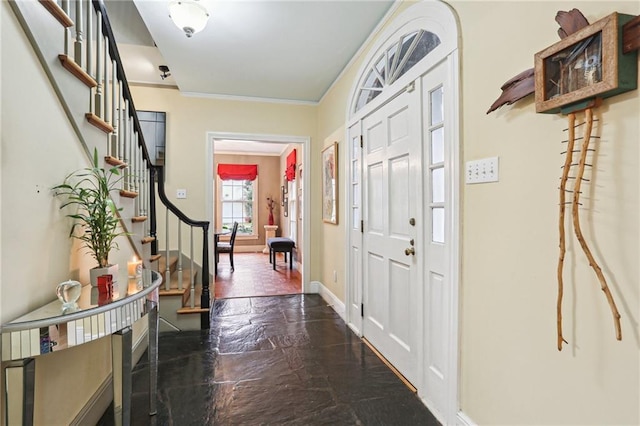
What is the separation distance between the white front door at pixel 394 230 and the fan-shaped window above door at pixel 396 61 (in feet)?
0.66

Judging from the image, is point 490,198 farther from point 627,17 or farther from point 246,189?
point 246,189

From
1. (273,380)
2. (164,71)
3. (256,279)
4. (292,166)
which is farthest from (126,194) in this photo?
(292,166)

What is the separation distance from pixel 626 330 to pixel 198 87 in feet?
13.9

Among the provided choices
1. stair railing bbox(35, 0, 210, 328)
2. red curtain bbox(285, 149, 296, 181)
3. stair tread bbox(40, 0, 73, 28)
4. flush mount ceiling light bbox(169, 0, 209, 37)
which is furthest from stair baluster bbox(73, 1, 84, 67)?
red curtain bbox(285, 149, 296, 181)

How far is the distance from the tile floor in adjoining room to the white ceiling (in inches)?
104

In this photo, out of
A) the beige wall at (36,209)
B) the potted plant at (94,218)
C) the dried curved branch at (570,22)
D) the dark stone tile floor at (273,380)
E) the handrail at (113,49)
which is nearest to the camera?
the dried curved branch at (570,22)

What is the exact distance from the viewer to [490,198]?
1473 mm

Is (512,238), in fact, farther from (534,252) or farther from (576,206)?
(576,206)

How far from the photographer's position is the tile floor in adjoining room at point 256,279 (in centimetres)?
448

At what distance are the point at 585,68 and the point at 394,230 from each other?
152 cm

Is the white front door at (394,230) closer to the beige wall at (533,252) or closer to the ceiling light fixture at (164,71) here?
the beige wall at (533,252)

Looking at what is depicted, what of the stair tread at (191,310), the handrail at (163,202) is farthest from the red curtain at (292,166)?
the stair tread at (191,310)

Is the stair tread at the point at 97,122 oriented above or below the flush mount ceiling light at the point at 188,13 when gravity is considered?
below

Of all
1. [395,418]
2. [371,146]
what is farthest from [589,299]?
[371,146]
